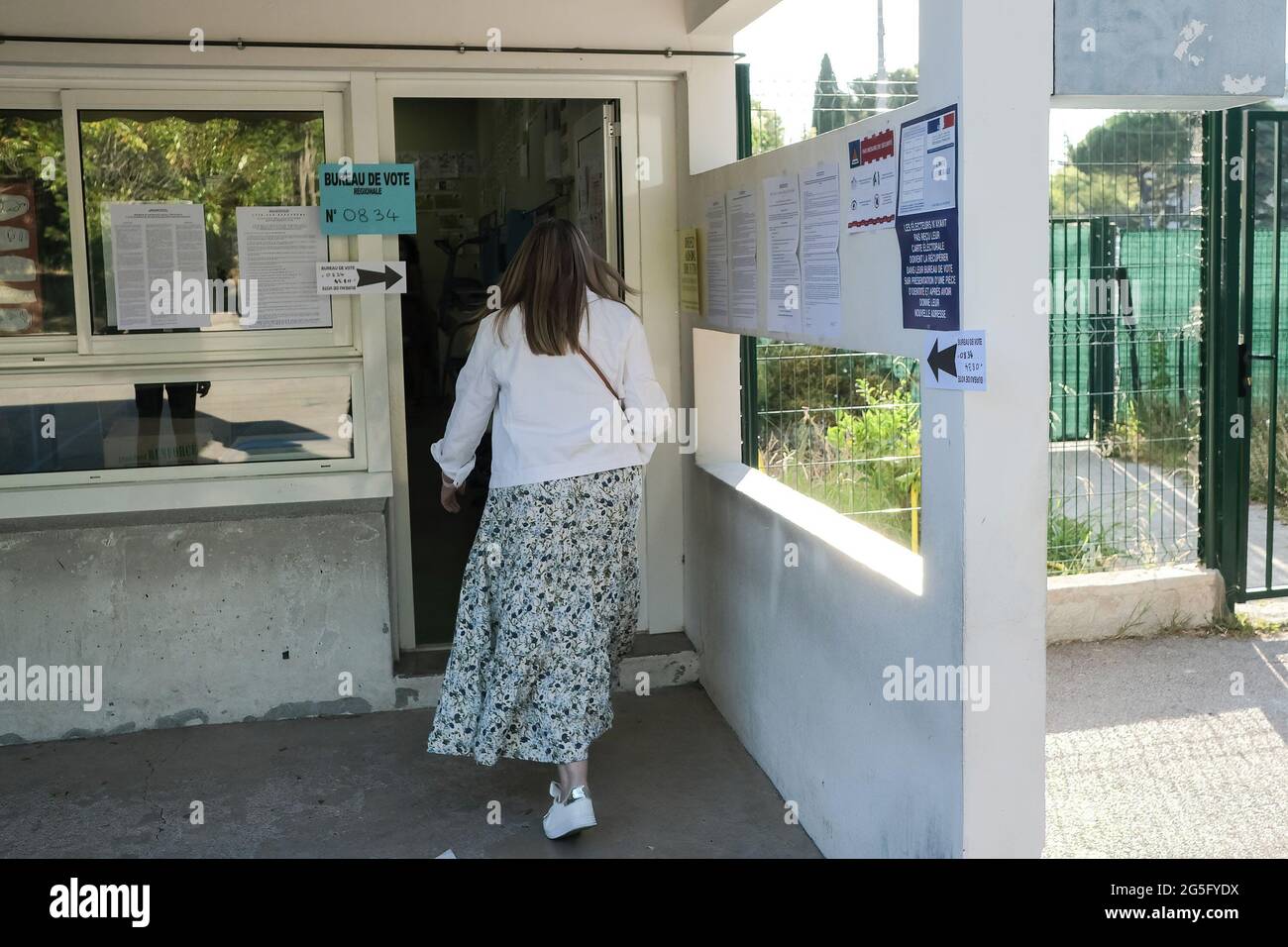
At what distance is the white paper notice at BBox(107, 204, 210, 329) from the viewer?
4.92m

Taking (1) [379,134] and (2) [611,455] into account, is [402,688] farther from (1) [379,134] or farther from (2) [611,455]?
(1) [379,134]

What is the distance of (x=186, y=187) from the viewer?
4957 mm

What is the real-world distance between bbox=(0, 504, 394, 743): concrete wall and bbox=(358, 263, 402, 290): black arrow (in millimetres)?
871

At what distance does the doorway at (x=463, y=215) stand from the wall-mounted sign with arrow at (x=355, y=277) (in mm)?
292

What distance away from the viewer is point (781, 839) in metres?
3.95

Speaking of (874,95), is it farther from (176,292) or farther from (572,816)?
(572,816)

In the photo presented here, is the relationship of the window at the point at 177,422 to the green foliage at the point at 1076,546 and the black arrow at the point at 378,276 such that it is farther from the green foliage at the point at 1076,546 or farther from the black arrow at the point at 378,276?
the green foliage at the point at 1076,546

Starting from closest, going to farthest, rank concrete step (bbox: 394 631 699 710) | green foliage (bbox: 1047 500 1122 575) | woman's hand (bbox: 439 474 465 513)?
woman's hand (bbox: 439 474 465 513)
concrete step (bbox: 394 631 699 710)
green foliage (bbox: 1047 500 1122 575)

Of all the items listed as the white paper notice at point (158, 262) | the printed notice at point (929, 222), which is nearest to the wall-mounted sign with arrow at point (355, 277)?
the white paper notice at point (158, 262)

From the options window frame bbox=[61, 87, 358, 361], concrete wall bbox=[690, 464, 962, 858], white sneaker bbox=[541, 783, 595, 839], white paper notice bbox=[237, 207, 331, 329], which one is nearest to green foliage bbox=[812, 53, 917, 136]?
concrete wall bbox=[690, 464, 962, 858]

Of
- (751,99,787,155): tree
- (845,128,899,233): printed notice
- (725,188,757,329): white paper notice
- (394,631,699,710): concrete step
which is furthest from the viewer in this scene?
(751,99,787,155): tree

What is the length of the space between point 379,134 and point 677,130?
46.2 inches

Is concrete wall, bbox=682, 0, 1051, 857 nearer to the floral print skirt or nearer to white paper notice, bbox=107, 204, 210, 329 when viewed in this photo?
the floral print skirt
